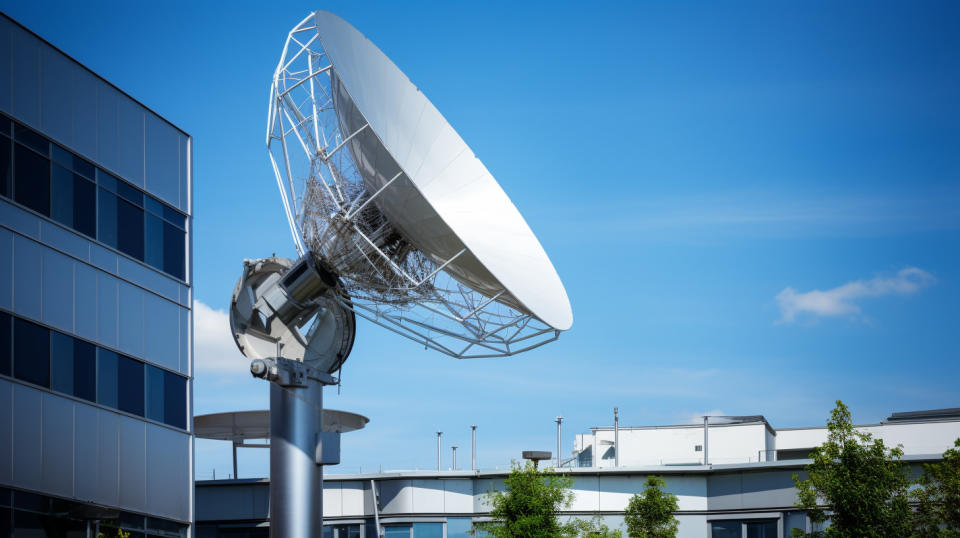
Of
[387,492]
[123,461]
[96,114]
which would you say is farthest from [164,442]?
[387,492]

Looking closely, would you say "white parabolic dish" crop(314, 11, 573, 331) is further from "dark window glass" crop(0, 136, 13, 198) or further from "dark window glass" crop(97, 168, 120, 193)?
"dark window glass" crop(0, 136, 13, 198)

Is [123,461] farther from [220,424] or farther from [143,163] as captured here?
[220,424]

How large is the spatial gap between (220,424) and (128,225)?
55.0 ft

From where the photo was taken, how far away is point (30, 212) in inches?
1254

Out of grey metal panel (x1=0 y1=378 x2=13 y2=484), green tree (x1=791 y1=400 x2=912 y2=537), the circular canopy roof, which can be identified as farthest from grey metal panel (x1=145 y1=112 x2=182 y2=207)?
green tree (x1=791 y1=400 x2=912 y2=537)

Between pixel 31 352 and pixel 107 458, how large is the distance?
4.21 m

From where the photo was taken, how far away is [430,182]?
111 ft

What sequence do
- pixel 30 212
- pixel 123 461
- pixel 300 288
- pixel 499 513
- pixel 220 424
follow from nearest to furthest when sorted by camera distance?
pixel 30 212 < pixel 123 461 < pixel 300 288 < pixel 499 513 < pixel 220 424

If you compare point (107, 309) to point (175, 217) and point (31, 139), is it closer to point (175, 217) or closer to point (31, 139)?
point (175, 217)

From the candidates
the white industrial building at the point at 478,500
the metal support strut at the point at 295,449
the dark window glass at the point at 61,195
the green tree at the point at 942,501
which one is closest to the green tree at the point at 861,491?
the green tree at the point at 942,501

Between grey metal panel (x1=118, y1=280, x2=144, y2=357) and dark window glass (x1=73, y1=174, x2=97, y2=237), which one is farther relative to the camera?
grey metal panel (x1=118, y1=280, x2=144, y2=357)

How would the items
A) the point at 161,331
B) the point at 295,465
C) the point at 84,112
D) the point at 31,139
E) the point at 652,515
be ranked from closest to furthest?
1. the point at 31,139
2. the point at 84,112
3. the point at 295,465
4. the point at 161,331
5. the point at 652,515

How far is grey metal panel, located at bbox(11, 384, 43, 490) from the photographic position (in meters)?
30.2

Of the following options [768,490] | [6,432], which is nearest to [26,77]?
[6,432]
